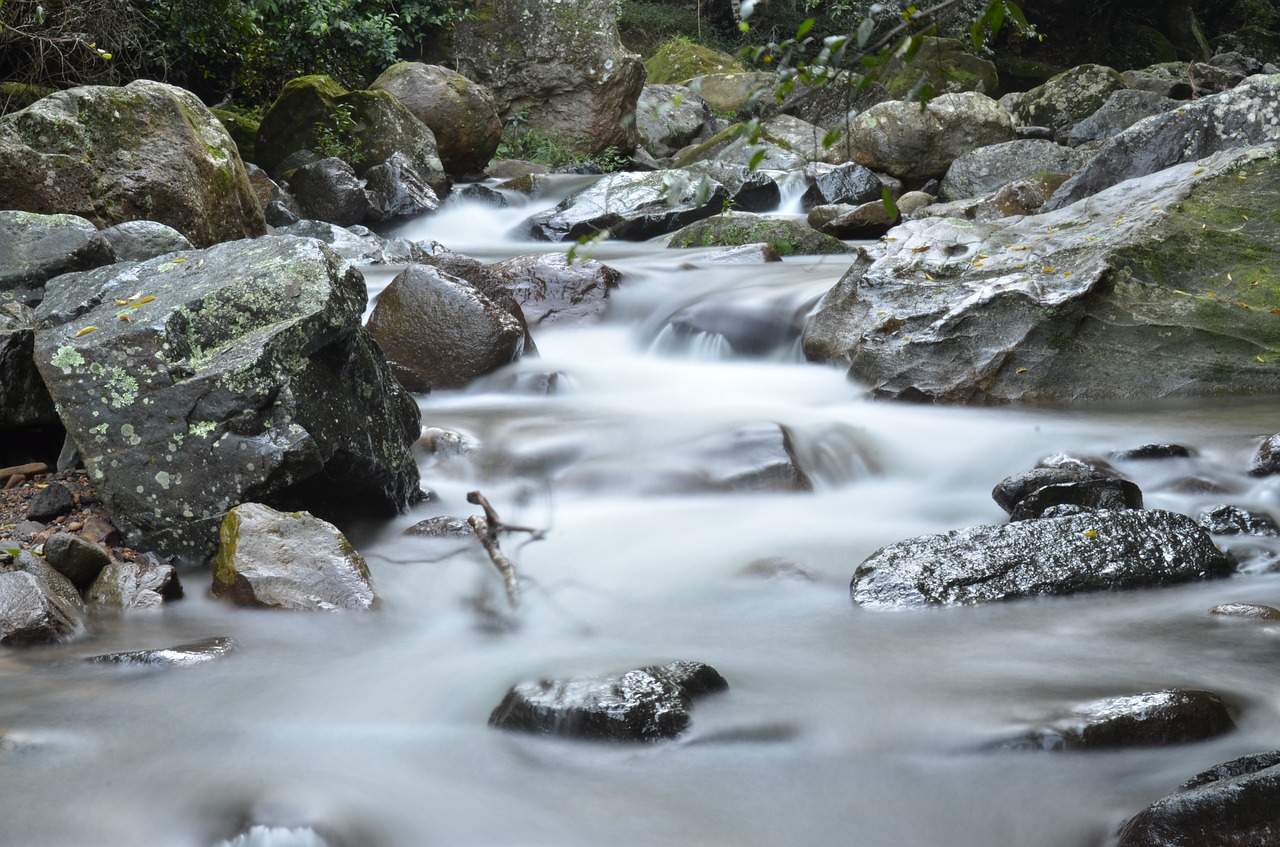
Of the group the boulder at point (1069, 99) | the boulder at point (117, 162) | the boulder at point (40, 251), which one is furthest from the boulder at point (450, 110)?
the boulder at point (40, 251)

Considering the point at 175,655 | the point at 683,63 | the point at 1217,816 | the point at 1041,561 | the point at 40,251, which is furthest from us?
the point at 683,63

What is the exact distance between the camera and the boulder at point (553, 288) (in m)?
7.92

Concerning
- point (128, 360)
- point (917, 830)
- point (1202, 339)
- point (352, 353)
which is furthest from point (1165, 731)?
point (1202, 339)

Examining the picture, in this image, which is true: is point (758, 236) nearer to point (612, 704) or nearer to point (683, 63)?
point (612, 704)

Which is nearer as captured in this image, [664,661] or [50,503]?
[664,661]

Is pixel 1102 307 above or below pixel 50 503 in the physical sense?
above

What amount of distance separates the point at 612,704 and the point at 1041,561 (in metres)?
1.79

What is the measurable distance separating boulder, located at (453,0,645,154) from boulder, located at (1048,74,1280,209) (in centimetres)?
1038

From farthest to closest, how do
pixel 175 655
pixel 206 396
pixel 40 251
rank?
pixel 40 251 < pixel 206 396 < pixel 175 655

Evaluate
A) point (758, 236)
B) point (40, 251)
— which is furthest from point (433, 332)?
point (758, 236)

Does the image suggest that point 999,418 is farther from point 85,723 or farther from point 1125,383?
point 85,723

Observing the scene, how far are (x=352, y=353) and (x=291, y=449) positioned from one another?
65 cm

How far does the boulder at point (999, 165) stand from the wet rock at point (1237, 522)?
861cm

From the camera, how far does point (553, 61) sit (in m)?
18.0
